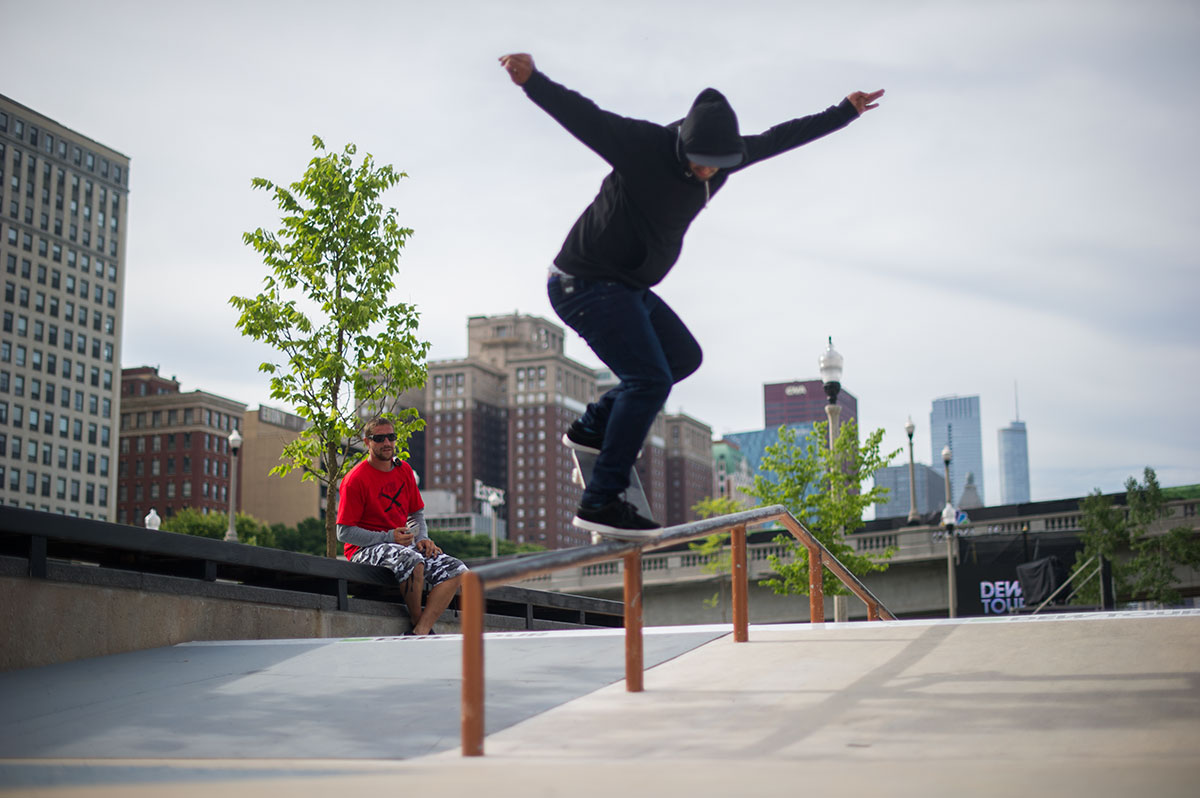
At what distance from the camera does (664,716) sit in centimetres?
412

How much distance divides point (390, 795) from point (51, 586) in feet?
14.4

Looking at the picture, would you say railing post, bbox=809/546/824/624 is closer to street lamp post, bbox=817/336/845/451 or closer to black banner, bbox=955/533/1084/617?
street lamp post, bbox=817/336/845/451

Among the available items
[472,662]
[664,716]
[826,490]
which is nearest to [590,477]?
[664,716]

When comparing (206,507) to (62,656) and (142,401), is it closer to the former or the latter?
(142,401)

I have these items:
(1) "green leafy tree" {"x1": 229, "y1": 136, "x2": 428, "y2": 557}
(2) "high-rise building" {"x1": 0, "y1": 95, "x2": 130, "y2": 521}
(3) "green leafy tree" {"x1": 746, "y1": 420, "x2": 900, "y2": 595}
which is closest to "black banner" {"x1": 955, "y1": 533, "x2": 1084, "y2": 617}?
(3) "green leafy tree" {"x1": 746, "y1": 420, "x2": 900, "y2": 595}

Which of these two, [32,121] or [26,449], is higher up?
[32,121]

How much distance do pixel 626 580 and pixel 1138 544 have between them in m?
32.7

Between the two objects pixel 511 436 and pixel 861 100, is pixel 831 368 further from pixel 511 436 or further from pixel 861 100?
pixel 511 436

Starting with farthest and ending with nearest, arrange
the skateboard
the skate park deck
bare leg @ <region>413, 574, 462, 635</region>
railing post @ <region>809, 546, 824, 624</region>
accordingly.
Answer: bare leg @ <region>413, 574, 462, 635</region>
railing post @ <region>809, 546, 824, 624</region>
the skateboard
the skate park deck

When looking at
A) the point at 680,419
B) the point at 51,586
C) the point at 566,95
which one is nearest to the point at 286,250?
the point at 51,586

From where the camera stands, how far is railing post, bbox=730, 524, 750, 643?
5812mm

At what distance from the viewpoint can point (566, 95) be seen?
14.6 ft

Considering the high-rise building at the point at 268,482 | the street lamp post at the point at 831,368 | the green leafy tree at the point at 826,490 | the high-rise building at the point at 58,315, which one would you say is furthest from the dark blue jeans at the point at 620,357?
the high-rise building at the point at 268,482

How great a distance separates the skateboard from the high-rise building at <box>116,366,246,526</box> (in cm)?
12516
